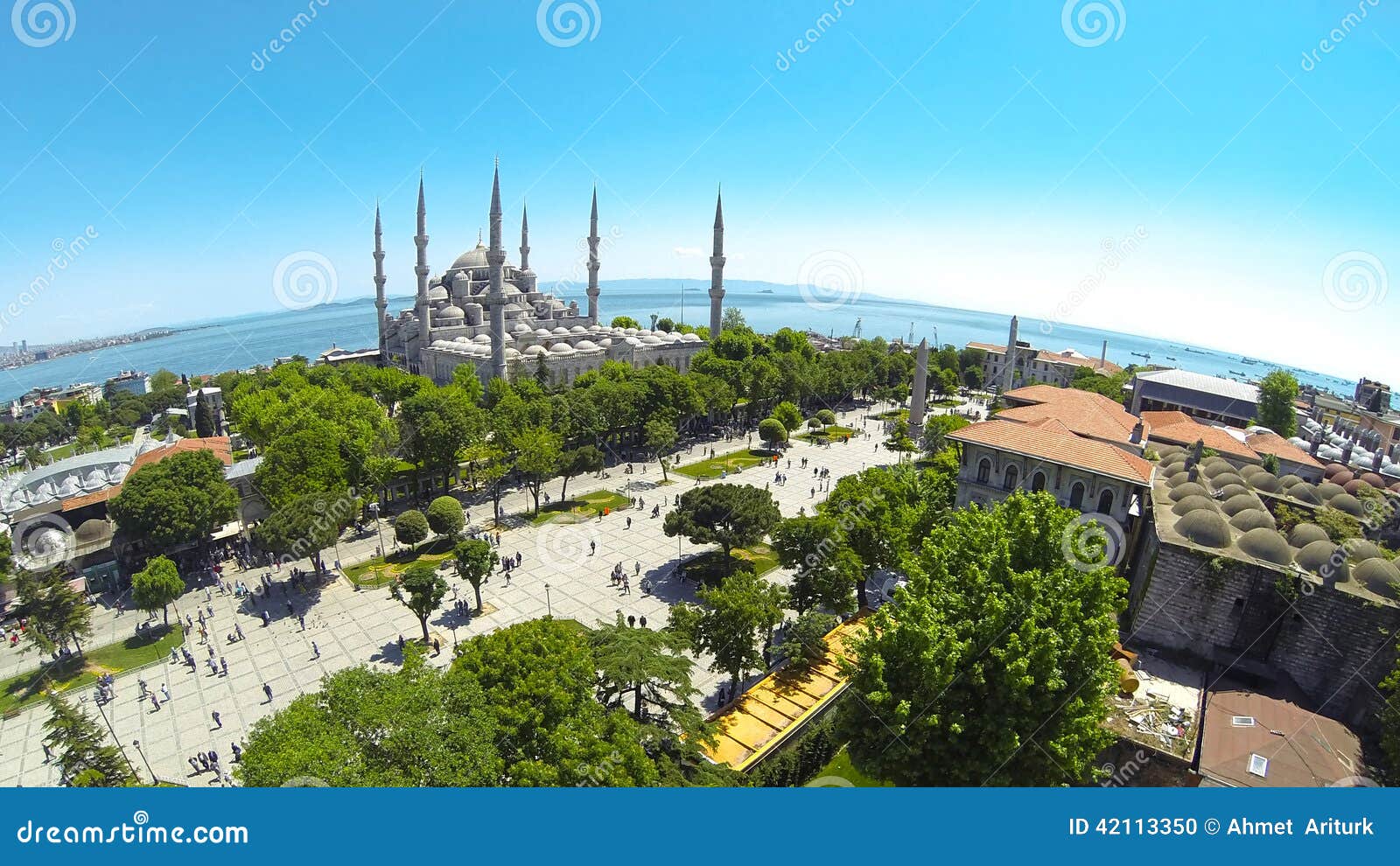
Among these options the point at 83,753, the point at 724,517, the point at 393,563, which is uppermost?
the point at 724,517

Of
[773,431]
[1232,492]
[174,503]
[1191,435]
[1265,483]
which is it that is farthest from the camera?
[773,431]

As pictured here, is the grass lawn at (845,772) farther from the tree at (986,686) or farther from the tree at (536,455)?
the tree at (536,455)

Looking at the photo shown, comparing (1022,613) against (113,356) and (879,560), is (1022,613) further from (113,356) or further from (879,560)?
(113,356)

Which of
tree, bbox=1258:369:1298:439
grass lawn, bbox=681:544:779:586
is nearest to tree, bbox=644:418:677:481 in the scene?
grass lawn, bbox=681:544:779:586

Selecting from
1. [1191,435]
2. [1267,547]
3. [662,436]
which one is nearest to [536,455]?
[662,436]

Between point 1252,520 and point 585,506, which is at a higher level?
point 1252,520

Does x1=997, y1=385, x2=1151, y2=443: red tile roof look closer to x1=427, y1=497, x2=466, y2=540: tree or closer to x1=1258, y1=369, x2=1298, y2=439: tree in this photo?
x1=1258, y1=369, x2=1298, y2=439: tree

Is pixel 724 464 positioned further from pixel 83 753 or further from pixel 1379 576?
pixel 83 753
